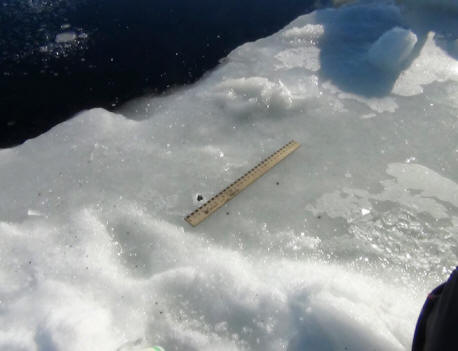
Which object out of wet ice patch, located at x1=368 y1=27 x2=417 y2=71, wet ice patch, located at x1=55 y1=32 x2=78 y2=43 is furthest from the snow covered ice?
wet ice patch, located at x1=55 y1=32 x2=78 y2=43

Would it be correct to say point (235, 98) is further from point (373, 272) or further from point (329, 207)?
point (373, 272)

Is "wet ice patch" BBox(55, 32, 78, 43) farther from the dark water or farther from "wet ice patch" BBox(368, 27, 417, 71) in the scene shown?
"wet ice patch" BBox(368, 27, 417, 71)

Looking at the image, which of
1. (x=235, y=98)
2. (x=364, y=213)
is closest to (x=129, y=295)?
(x=364, y=213)

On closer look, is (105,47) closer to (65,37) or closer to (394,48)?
(65,37)

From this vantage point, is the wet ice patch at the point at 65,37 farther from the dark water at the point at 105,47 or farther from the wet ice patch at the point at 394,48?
the wet ice patch at the point at 394,48

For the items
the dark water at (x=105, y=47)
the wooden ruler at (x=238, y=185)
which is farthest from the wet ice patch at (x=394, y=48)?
the wooden ruler at (x=238, y=185)

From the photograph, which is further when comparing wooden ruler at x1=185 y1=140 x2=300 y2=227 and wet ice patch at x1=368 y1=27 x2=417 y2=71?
wet ice patch at x1=368 y1=27 x2=417 y2=71
